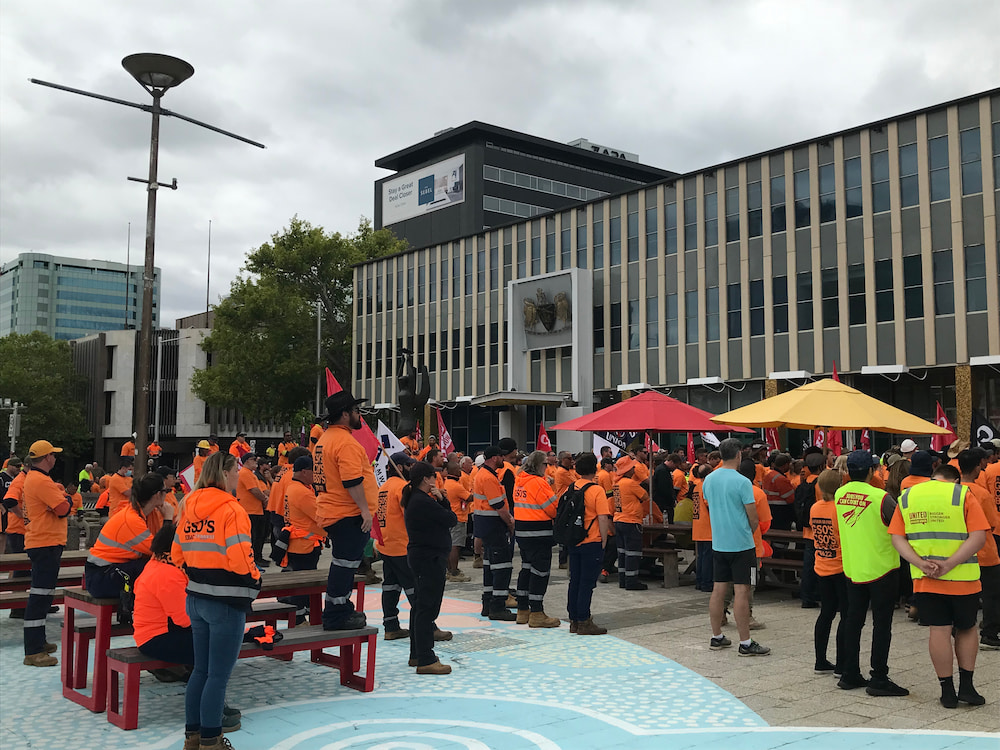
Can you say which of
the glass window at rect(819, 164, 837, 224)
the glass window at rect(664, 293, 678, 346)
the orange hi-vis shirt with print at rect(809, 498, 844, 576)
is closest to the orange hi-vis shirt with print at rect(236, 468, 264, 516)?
the orange hi-vis shirt with print at rect(809, 498, 844, 576)

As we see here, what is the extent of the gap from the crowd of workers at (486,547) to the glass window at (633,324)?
27040 millimetres

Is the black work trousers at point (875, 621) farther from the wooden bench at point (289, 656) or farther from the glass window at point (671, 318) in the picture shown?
the glass window at point (671, 318)

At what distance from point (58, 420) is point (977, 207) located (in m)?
56.7

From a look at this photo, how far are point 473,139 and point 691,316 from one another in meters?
42.9

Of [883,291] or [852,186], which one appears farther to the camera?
[852,186]

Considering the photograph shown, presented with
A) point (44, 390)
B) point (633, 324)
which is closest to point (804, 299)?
point (633, 324)

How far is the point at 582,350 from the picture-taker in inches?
1629

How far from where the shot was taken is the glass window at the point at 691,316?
3703 centimetres

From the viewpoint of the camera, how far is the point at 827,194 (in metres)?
32.7

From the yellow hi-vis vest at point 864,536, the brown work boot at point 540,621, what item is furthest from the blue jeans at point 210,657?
the brown work boot at point 540,621

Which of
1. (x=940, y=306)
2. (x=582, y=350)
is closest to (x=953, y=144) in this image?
(x=940, y=306)

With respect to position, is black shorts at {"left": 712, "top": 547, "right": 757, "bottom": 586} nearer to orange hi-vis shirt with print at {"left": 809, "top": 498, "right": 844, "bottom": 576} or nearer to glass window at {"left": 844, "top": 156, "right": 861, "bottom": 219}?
orange hi-vis shirt with print at {"left": 809, "top": 498, "right": 844, "bottom": 576}

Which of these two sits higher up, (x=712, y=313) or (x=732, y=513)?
(x=712, y=313)

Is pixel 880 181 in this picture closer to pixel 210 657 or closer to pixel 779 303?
pixel 779 303
